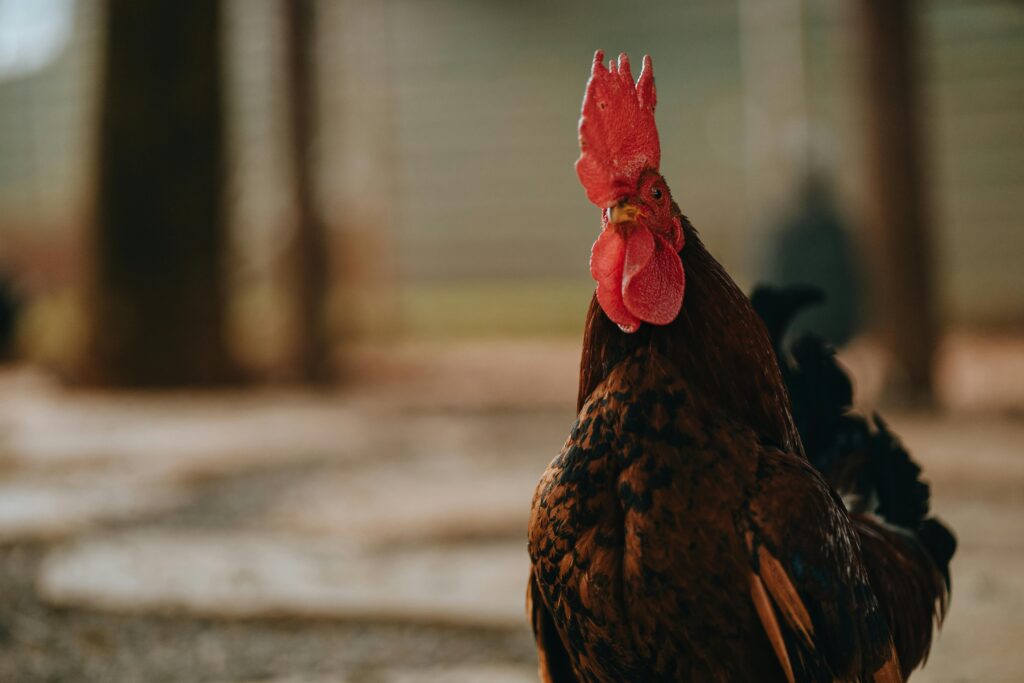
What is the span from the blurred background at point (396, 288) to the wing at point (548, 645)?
84cm

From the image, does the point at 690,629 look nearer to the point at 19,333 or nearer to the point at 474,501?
the point at 474,501

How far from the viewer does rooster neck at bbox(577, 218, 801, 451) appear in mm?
1871

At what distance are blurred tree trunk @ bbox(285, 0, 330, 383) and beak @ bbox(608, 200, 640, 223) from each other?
710 cm

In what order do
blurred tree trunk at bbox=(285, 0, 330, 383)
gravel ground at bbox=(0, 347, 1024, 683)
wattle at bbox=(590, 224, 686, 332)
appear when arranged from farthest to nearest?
blurred tree trunk at bbox=(285, 0, 330, 383) < gravel ground at bbox=(0, 347, 1024, 683) < wattle at bbox=(590, 224, 686, 332)

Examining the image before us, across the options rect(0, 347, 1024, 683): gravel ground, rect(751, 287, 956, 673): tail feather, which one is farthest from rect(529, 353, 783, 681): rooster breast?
rect(0, 347, 1024, 683): gravel ground

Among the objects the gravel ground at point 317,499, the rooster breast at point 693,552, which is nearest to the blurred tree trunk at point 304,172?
the gravel ground at point 317,499

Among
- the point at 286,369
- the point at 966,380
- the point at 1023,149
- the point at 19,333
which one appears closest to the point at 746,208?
the point at 1023,149

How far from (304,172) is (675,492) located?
294 inches

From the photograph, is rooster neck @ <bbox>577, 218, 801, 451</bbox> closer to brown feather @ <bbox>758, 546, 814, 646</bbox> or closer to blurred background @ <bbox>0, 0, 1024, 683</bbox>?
brown feather @ <bbox>758, 546, 814, 646</bbox>

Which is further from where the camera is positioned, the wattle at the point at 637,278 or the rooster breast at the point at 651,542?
the wattle at the point at 637,278

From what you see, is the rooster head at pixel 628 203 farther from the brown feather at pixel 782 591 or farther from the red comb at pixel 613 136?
the brown feather at pixel 782 591

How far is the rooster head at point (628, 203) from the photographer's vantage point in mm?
1848

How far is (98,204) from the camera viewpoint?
8.68 metres

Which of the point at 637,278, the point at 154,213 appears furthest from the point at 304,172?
the point at 637,278
